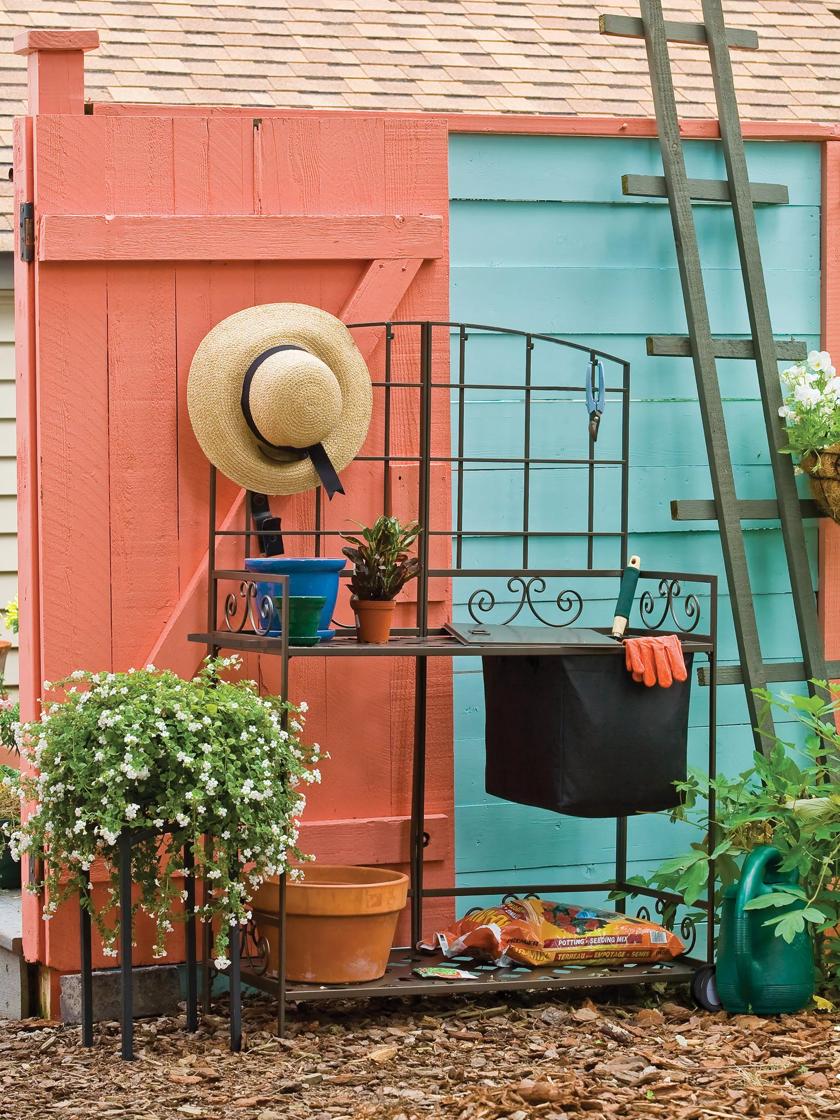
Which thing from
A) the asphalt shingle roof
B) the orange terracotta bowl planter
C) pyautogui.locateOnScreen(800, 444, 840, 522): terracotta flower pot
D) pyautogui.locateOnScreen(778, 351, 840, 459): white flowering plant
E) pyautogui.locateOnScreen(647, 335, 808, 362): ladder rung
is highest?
the asphalt shingle roof

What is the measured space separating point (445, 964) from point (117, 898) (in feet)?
2.88

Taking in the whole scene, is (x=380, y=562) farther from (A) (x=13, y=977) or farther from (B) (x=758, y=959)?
(A) (x=13, y=977)

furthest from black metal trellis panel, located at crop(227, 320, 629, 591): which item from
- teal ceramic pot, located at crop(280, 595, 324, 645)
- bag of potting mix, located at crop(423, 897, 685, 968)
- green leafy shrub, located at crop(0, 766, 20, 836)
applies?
green leafy shrub, located at crop(0, 766, 20, 836)

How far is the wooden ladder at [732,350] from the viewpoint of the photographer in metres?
4.92

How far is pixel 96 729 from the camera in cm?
386

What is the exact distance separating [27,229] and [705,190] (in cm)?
199

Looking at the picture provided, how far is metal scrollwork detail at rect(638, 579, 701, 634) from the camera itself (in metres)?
Answer: 4.79

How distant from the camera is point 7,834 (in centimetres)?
478

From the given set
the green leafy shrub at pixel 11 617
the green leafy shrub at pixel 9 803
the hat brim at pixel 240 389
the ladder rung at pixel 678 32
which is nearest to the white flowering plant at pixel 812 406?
the ladder rung at pixel 678 32

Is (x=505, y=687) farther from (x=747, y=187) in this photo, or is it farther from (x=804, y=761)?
(x=747, y=187)

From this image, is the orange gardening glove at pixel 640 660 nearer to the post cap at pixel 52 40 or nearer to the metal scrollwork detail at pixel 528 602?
the metal scrollwork detail at pixel 528 602

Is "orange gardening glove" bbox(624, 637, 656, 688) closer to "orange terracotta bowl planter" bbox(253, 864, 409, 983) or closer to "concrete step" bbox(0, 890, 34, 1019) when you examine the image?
"orange terracotta bowl planter" bbox(253, 864, 409, 983)

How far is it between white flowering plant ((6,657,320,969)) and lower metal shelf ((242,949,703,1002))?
0.83 ft

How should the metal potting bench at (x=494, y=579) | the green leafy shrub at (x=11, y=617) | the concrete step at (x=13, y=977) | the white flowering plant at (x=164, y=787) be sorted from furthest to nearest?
the green leafy shrub at (x=11, y=617) → the concrete step at (x=13, y=977) → the metal potting bench at (x=494, y=579) → the white flowering plant at (x=164, y=787)
